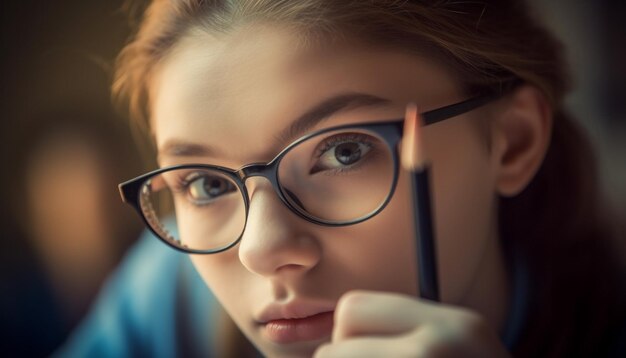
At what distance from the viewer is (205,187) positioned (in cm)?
64

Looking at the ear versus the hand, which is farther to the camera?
the ear

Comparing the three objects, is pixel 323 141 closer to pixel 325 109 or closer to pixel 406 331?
pixel 325 109

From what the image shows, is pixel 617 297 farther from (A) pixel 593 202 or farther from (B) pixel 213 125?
(B) pixel 213 125

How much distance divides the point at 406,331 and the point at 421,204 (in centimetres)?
9

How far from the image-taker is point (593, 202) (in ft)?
2.69

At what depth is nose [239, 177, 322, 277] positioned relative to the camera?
1.68 ft

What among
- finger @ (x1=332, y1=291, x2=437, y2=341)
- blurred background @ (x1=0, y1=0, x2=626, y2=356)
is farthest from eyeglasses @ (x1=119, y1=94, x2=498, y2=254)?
blurred background @ (x1=0, y1=0, x2=626, y2=356)

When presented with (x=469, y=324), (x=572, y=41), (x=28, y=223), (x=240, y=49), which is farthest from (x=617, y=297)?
(x=28, y=223)

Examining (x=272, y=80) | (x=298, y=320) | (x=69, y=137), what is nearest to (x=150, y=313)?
(x=69, y=137)

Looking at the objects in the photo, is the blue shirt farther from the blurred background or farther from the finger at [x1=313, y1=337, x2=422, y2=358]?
the finger at [x1=313, y1=337, x2=422, y2=358]

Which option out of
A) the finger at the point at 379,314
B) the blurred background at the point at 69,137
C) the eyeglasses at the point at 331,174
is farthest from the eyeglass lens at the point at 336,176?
the blurred background at the point at 69,137

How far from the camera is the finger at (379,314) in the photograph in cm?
40

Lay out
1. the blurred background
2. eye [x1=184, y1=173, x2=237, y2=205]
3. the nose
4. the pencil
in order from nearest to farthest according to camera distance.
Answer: the pencil < the nose < eye [x1=184, y1=173, x2=237, y2=205] < the blurred background

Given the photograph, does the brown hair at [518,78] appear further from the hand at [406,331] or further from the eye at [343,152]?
the hand at [406,331]
